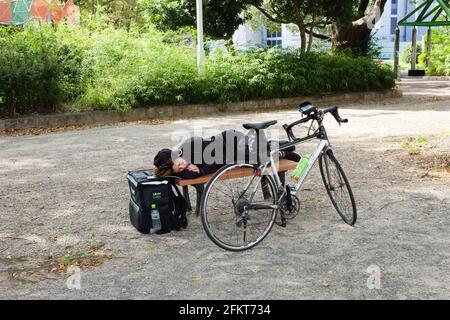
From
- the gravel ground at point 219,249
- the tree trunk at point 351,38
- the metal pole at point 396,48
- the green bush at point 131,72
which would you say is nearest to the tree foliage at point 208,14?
the green bush at point 131,72

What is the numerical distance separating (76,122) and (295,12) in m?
8.48

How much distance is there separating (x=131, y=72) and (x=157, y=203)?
928 cm

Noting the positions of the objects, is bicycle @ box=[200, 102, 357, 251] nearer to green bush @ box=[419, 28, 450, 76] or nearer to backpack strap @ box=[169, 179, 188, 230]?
backpack strap @ box=[169, 179, 188, 230]

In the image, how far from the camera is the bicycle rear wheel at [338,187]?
197 inches

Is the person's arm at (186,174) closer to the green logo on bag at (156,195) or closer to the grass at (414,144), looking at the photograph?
the green logo on bag at (156,195)

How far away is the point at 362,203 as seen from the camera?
584 centimetres

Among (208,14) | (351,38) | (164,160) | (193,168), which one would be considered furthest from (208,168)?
(351,38)

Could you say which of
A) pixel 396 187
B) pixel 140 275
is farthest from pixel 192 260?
pixel 396 187

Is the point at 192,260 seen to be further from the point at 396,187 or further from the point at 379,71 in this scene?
the point at 379,71

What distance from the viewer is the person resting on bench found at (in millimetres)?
4840

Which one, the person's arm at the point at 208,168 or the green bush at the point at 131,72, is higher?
the green bush at the point at 131,72

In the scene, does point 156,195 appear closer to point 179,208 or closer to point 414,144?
point 179,208

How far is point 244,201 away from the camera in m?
4.56

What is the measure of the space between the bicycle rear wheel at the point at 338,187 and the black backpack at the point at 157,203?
135cm
